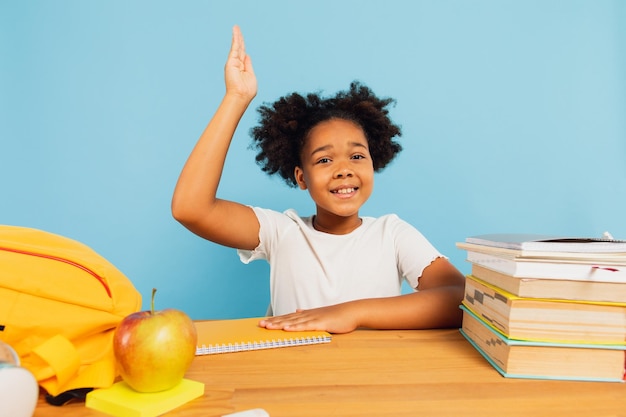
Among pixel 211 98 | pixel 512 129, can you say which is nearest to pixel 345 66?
pixel 211 98

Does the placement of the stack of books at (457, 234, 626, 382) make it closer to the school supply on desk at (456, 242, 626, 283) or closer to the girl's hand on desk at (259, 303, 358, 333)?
the school supply on desk at (456, 242, 626, 283)

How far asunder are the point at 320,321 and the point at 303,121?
0.82 metres

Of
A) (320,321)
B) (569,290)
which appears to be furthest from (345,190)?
(569,290)

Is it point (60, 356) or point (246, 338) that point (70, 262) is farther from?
point (246, 338)

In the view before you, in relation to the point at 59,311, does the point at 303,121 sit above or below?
above

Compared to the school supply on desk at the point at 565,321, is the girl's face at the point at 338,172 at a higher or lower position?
higher

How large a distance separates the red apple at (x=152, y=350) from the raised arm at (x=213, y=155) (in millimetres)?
550

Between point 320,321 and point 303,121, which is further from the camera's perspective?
point 303,121

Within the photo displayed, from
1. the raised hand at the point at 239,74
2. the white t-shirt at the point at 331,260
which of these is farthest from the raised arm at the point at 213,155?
the white t-shirt at the point at 331,260

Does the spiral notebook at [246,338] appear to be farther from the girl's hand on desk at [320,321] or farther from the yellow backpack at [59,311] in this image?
the yellow backpack at [59,311]

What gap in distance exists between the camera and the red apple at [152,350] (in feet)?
1.76

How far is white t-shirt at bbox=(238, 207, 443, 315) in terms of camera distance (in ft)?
4.50

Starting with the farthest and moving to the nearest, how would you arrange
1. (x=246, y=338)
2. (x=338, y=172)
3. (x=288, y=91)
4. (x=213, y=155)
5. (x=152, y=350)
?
(x=288, y=91) → (x=338, y=172) → (x=213, y=155) → (x=246, y=338) → (x=152, y=350)

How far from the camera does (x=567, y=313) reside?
660 mm
